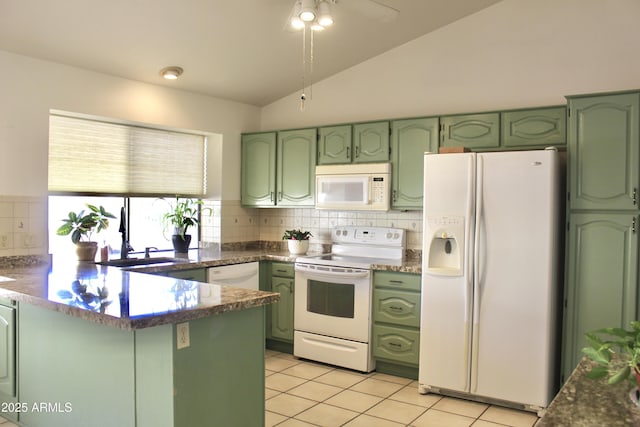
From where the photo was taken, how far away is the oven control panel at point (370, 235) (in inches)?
180

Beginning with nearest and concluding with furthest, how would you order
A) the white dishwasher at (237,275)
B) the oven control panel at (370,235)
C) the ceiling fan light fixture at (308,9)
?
the ceiling fan light fixture at (308,9)
the white dishwasher at (237,275)
the oven control panel at (370,235)

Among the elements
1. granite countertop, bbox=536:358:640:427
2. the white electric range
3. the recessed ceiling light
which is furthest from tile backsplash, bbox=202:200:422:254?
granite countertop, bbox=536:358:640:427

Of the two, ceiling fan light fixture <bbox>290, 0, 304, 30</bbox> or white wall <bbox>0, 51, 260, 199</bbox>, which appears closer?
ceiling fan light fixture <bbox>290, 0, 304, 30</bbox>

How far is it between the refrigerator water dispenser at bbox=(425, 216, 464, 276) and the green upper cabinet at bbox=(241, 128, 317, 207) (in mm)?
1481

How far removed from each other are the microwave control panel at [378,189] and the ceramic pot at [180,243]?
1779 millimetres

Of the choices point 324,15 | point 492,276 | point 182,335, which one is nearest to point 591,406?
point 182,335

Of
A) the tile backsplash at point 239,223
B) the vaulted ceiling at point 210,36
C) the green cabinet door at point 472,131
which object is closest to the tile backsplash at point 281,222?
the tile backsplash at point 239,223

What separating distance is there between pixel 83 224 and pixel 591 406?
357 centimetres

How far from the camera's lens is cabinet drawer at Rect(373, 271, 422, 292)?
13.1 ft

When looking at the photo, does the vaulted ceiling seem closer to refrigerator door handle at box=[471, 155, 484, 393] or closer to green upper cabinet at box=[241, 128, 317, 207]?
green upper cabinet at box=[241, 128, 317, 207]

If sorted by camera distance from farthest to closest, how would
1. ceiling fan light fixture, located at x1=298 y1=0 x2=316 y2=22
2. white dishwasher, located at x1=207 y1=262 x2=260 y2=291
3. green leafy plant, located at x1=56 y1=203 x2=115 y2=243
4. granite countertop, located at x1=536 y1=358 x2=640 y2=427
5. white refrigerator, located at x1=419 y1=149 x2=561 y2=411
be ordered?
1. white dishwasher, located at x1=207 y1=262 x2=260 y2=291
2. green leafy plant, located at x1=56 y1=203 x2=115 y2=243
3. white refrigerator, located at x1=419 y1=149 x2=561 y2=411
4. ceiling fan light fixture, located at x1=298 y1=0 x2=316 y2=22
5. granite countertop, located at x1=536 y1=358 x2=640 y2=427

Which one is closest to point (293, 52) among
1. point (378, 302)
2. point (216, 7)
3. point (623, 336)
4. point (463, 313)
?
point (216, 7)

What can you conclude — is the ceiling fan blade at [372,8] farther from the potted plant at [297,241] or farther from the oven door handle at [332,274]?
the potted plant at [297,241]

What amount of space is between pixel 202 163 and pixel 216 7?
6.52 feet
